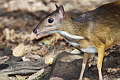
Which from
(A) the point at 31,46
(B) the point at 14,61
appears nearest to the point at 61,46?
(A) the point at 31,46

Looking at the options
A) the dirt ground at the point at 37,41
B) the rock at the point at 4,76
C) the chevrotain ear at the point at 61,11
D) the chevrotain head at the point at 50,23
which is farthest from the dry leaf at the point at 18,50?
the chevrotain ear at the point at 61,11

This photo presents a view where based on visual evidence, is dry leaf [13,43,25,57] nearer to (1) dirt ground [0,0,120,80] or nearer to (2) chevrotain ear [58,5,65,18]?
(1) dirt ground [0,0,120,80]

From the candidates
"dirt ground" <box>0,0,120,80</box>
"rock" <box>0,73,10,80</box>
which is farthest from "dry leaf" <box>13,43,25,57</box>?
"rock" <box>0,73,10,80</box>

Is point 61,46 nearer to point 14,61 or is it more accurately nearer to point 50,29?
point 14,61

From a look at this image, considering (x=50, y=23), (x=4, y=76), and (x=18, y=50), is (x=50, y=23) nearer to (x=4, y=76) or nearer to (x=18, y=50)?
(x=4, y=76)

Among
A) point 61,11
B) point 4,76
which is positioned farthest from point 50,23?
point 4,76

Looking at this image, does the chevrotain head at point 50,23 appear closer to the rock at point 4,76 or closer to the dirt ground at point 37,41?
the dirt ground at point 37,41
